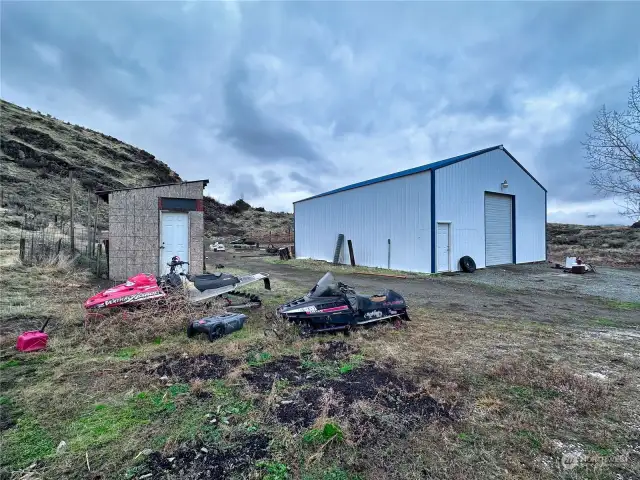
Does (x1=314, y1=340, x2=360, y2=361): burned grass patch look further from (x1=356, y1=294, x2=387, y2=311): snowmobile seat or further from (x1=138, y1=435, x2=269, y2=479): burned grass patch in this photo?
(x1=138, y1=435, x2=269, y2=479): burned grass patch

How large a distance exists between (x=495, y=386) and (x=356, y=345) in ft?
5.19

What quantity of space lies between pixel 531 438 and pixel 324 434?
4.52ft

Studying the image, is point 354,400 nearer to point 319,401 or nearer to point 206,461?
point 319,401

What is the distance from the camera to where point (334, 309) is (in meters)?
4.40

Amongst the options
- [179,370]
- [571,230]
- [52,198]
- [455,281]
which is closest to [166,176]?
[52,198]

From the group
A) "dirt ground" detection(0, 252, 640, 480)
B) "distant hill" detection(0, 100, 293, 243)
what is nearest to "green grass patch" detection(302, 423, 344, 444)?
"dirt ground" detection(0, 252, 640, 480)

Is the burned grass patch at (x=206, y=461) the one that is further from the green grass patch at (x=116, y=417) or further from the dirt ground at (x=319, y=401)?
the green grass patch at (x=116, y=417)

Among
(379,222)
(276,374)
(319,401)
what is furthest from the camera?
(379,222)

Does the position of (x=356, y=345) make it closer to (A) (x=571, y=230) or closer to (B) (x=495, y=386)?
(B) (x=495, y=386)

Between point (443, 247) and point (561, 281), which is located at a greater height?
point (443, 247)

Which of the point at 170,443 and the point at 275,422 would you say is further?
the point at 275,422

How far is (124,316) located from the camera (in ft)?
13.9

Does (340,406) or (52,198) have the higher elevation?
(52,198)

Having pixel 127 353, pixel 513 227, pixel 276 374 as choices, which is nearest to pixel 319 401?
pixel 276 374
